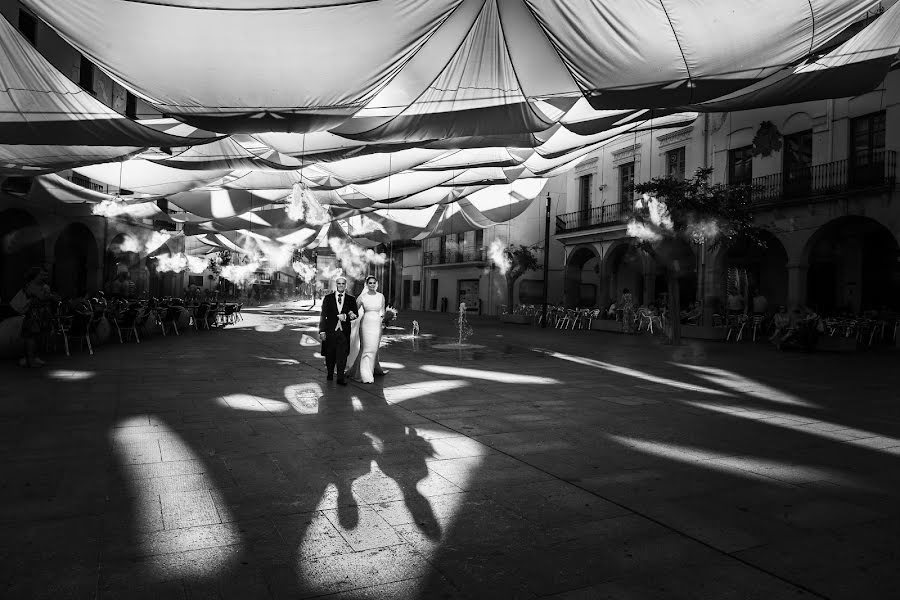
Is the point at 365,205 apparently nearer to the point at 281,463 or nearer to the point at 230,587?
the point at 281,463

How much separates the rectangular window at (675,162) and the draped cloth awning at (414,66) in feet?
53.4

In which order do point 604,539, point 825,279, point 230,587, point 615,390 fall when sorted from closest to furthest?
point 230,587, point 604,539, point 615,390, point 825,279

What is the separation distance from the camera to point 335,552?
2.85m

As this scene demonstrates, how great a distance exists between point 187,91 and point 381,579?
4.65m

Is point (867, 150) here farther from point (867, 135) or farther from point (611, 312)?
point (611, 312)

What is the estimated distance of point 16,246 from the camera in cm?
1652

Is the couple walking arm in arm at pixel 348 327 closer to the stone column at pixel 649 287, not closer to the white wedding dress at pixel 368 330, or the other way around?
the white wedding dress at pixel 368 330

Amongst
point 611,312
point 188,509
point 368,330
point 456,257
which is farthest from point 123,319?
point 456,257

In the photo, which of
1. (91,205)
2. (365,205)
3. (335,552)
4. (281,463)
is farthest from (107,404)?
(91,205)

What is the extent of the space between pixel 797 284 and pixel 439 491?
18656 millimetres

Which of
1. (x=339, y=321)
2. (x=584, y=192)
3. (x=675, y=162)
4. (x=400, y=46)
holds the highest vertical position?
(x=675, y=162)

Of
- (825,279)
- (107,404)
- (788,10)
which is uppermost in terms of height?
(788,10)

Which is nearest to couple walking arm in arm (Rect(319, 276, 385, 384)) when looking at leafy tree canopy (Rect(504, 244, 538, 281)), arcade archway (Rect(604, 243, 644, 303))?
arcade archway (Rect(604, 243, 644, 303))

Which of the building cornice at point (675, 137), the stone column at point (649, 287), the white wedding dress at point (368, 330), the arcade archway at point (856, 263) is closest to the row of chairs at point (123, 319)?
the white wedding dress at point (368, 330)
